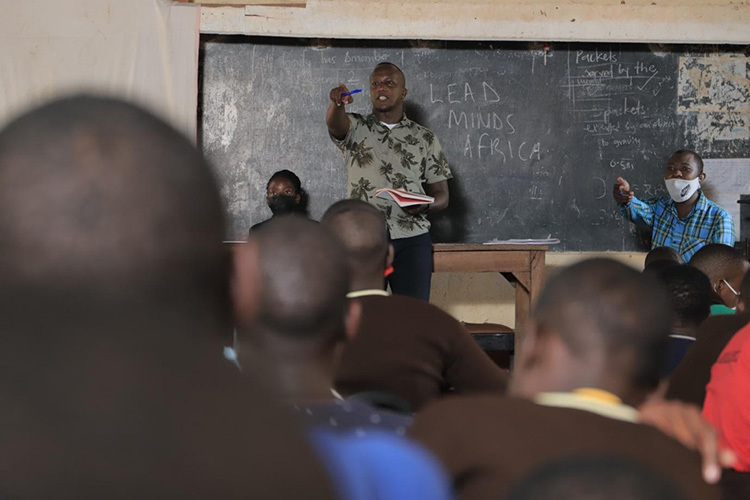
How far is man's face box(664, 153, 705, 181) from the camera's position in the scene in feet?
18.6

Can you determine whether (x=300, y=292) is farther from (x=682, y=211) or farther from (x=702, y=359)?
(x=682, y=211)

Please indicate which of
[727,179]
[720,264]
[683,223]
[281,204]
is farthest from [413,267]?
[727,179]

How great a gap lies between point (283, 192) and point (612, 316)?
4335 millimetres

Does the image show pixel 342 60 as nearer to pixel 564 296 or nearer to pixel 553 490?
pixel 564 296

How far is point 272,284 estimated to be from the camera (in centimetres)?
152

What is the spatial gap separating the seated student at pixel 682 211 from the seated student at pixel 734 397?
130 inches

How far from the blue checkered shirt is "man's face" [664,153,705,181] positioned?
149 mm

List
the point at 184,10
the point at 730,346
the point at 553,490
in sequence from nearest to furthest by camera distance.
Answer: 1. the point at 553,490
2. the point at 730,346
3. the point at 184,10

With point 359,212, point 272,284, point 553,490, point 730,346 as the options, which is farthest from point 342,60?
point 553,490

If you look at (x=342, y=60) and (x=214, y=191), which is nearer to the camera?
(x=214, y=191)

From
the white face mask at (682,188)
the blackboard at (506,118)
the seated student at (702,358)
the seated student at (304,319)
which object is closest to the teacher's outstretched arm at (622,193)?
the white face mask at (682,188)

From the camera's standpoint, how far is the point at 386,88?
16.5 feet

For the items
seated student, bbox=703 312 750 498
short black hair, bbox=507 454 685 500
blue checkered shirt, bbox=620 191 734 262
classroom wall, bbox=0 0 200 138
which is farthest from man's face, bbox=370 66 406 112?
short black hair, bbox=507 454 685 500

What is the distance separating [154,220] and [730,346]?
1928 millimetres
